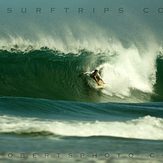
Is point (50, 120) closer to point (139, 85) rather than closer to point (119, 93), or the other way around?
point (119, 93)

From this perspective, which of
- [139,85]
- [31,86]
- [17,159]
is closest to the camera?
[17,159]

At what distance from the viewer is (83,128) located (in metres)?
12.4

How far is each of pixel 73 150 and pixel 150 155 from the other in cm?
132

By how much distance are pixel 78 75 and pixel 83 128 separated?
12.2 m

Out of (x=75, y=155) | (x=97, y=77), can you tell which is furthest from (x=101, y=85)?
(x=75, y=155)

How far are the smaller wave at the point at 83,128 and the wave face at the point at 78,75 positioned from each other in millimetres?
8490

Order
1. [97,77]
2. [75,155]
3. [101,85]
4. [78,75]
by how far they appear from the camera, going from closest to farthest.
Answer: [75,155] → [97,77] → [101,85] → [78,75]

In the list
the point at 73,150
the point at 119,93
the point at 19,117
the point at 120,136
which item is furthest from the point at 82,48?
the point at 73,150

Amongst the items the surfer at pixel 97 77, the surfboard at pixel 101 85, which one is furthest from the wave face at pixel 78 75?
the surfer at pixel 97 77

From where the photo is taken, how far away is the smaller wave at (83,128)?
38.6ft

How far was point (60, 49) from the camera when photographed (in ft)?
94.7

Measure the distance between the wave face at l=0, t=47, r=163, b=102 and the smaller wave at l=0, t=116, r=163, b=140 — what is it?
8490 millimetres

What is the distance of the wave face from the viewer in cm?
2277

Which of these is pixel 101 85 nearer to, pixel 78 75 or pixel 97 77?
pixel 97 77
